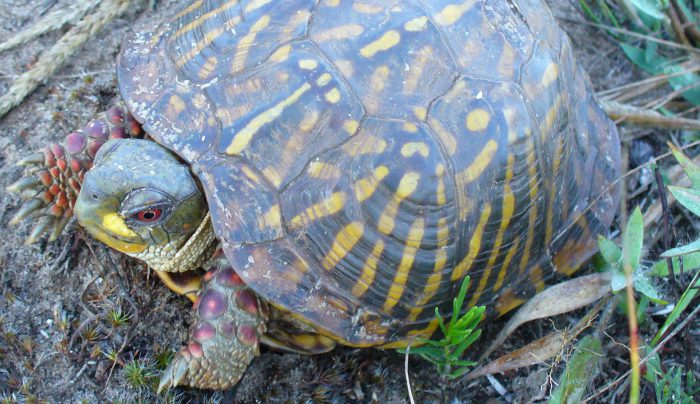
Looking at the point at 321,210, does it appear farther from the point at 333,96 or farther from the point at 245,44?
the point at 245,44

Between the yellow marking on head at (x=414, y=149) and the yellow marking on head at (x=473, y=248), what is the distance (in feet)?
1.04

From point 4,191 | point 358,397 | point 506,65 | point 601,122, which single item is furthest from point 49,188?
point 601,122

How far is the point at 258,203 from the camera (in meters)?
1.99

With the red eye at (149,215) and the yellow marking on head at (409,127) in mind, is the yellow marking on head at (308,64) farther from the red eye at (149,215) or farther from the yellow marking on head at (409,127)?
the red eye at (149,215)

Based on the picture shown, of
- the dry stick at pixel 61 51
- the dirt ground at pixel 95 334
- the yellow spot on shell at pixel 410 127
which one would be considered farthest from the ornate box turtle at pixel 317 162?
the dry stick at pixel 61 51

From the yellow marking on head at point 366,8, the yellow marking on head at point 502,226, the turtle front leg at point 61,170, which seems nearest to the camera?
the yellow marking on head at point 366,8

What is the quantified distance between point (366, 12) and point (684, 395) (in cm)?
162

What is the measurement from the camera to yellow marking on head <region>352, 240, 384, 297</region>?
2.08 m

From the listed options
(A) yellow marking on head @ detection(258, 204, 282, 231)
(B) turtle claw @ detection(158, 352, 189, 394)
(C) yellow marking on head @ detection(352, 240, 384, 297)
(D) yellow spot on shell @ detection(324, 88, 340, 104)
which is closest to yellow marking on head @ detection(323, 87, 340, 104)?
(D) yellow spot on shell @ detection(324, 88, 340, 104)

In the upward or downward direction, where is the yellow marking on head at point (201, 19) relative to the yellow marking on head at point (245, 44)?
upward

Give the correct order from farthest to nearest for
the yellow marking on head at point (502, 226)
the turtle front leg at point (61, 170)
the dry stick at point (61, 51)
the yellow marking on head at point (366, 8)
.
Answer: the dry stick at point (61, 51) < the turtle front leg at point (61, 170) < the yellow marking on head at point (502, 226) < the yellow marking on head at point (366, 8)

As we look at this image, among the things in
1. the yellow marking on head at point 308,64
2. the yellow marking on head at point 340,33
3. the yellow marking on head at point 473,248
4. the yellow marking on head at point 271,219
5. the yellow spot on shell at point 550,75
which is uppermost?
the yellow marking on head at point 340,33

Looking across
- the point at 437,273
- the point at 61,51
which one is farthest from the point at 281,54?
the point at 61,51

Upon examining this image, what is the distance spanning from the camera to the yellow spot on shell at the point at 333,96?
78.2 inches
